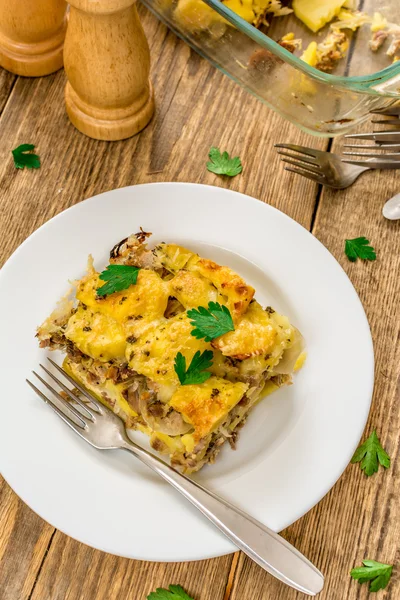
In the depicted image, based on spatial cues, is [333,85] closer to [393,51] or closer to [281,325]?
[393,51]

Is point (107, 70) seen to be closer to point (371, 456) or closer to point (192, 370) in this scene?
point (192, 370)

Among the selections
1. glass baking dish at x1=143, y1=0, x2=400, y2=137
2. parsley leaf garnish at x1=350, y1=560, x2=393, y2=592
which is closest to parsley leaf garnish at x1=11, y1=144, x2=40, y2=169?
glass baking dish at x1=143, y1=0, x2=400, y2=137

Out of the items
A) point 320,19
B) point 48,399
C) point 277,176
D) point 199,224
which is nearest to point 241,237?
point 199,224

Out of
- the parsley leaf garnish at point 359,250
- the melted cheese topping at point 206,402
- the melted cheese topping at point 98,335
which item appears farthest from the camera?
the parsley leaf garnish at point 359,250

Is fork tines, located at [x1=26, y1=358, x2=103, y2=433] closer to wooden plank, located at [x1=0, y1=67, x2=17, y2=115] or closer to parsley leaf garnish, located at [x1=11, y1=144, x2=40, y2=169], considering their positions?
parsley leaf garnish, located at [x1=11, y1=144, x2=40, y2=169]

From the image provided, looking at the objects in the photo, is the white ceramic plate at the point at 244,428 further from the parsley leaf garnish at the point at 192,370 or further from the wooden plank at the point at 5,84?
the wooden plank at the point at 5,84

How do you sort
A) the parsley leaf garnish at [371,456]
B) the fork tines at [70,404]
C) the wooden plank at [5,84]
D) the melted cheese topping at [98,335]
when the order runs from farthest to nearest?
the wooden plank at [5,84], the parsley leaf garnish at [371,456], the fork tines at [70,404], the melted cheese topping at [98,335]

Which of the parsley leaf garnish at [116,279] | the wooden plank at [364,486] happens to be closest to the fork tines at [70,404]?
the parsley leaf garnish at [116,279]
